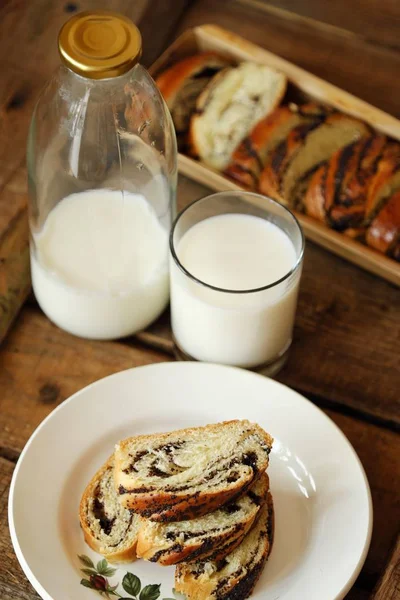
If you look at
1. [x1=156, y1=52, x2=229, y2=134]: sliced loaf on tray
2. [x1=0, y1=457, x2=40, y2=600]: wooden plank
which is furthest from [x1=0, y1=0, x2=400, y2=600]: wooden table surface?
[x1=156, y1=52, x2=229, y2=134]: sliced loaf on tray

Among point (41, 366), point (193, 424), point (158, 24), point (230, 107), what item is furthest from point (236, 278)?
point (158, 24)

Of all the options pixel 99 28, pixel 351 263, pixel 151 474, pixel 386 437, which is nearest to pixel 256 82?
pixel 351 263

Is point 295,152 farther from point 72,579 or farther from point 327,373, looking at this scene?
point 72,579

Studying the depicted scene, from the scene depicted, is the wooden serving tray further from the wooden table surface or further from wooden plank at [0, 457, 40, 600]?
wooden plank at [0, 457, 40, 600]

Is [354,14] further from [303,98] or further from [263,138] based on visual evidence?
[263,138]

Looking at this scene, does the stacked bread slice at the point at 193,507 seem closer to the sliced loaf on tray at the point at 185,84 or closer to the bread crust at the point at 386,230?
the bread crust at the point at 386,230
